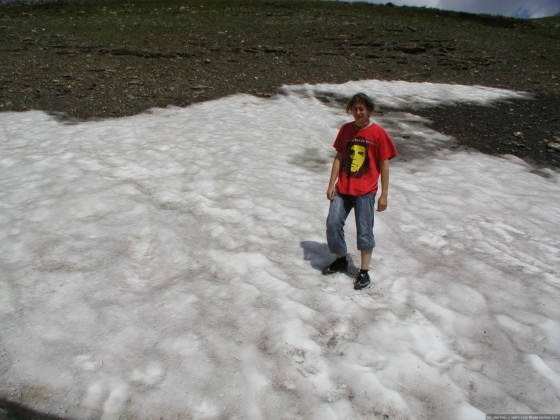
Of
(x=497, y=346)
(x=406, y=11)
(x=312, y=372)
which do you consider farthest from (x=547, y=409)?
(x=406, y=11)

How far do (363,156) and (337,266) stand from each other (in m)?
1.56

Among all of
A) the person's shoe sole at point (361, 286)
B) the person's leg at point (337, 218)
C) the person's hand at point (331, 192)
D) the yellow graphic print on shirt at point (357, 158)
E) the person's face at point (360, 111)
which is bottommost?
the person's shoe sole at point (361, 286)

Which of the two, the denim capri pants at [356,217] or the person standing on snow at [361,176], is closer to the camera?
the person standing on snow at [361,176]

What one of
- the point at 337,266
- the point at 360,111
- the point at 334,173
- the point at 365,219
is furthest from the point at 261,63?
the point at 365,219

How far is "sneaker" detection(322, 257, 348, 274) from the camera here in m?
5.70

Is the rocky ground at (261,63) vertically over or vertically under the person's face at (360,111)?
under

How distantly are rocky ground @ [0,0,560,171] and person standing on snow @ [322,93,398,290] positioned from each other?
24.5 ft

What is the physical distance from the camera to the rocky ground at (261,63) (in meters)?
12.7

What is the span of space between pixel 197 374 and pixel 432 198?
5970 mm

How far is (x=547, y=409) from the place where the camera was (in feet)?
12.4

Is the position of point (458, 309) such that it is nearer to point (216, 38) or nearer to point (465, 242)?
point (465, 242)

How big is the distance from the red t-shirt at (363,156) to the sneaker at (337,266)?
1038 mm

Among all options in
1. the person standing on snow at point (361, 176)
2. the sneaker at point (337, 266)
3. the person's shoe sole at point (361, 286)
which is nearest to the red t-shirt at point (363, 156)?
the person standing on snow at point (361, 176)

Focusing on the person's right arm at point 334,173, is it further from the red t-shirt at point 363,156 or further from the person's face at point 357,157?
the person's face at point 357,157
